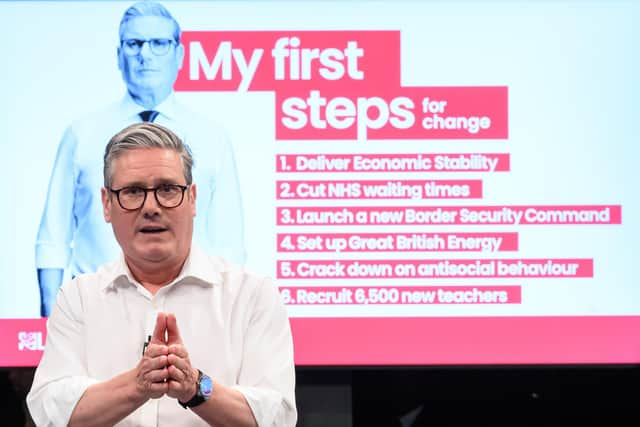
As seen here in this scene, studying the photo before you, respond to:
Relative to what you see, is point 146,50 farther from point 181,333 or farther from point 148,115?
point 181,333

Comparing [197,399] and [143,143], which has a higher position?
[143,143]

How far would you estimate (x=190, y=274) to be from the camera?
1.83 metres

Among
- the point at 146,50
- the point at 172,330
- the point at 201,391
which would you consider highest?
the point at 146,50

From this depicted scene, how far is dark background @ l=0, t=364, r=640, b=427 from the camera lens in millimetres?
3357

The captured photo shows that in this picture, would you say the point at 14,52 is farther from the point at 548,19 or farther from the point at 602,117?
the point at 602,117

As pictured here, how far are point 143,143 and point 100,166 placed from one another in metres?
1.38

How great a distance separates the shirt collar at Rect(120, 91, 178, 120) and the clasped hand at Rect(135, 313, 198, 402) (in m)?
1.62

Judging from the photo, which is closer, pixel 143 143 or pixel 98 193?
pixel 143 143

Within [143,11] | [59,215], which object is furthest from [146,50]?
[59,215]

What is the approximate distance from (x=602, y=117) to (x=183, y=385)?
7.03 ft

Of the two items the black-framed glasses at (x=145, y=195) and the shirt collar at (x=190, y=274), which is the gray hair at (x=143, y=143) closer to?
the black-framed glasses at (x=145, y=195)

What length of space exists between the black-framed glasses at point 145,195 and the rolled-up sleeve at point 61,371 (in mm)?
267

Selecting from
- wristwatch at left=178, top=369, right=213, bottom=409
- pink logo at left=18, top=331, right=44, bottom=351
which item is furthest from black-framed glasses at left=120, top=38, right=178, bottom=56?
wristwatch at left=178, top=369, right=213, bottom=409

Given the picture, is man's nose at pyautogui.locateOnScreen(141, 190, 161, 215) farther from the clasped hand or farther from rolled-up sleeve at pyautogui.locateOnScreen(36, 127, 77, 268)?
rolled-up sleeve at pyautogui.locateOnScreen(36, 127, 77, 268)
